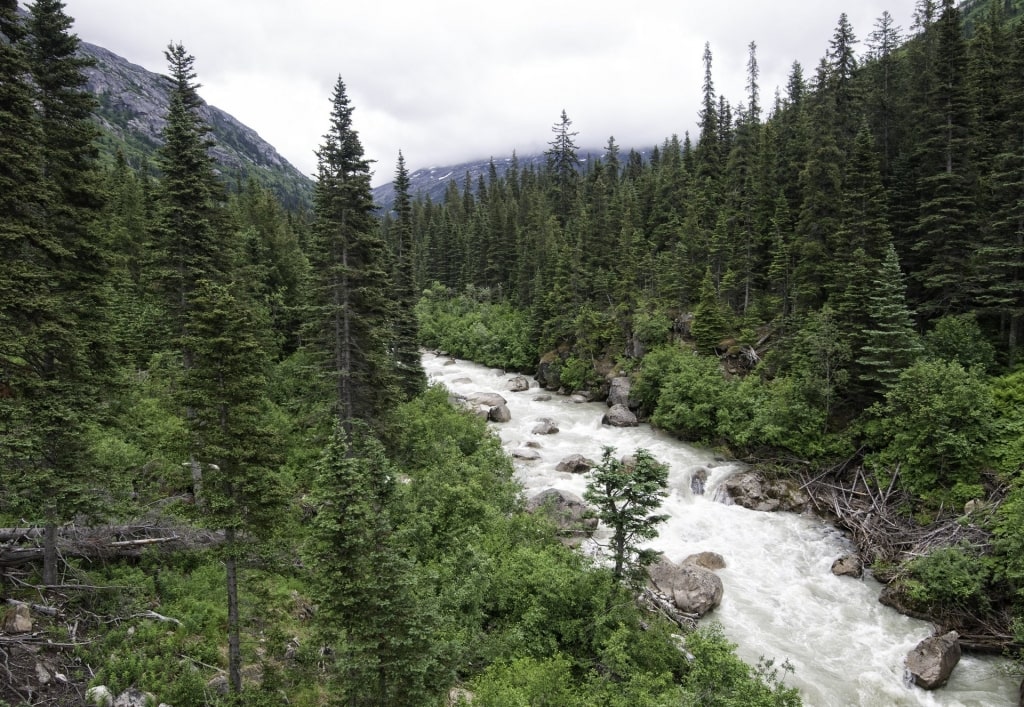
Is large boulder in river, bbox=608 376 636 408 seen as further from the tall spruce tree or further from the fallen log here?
the tall spruce tree

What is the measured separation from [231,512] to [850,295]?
3104cm

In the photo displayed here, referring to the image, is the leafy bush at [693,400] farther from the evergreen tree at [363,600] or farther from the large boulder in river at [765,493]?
the evergreen tree at [363,600]

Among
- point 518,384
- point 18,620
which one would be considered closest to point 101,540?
point 18,620

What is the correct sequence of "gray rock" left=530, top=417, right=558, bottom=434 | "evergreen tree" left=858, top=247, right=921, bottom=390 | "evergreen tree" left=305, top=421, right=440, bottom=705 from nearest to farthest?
"evergreen tree" left=305, top=421, right=440, bottom=705, "evergreen tree" left=858, top=247, right=921, bottom=390, "gray rock" left=530, top=417, right=558, bottom=434

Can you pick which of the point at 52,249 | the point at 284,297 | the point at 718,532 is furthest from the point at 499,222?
the point at 52,249

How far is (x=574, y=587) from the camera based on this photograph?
15961 mm

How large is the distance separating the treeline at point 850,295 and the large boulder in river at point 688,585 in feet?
22.3

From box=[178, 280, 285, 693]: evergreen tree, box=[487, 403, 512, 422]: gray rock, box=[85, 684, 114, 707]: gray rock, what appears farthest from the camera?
box=[487, 403, 512, 422]: gray rock

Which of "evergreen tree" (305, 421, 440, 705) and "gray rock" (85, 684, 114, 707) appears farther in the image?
"gray rock" (85, 684, 114, 707)

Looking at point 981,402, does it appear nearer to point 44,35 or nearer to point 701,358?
point 701,358

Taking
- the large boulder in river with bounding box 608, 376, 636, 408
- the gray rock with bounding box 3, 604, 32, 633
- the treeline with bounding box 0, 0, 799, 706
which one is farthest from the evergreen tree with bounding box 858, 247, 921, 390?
the gray rock with bounding box 3, 604, 32, 633

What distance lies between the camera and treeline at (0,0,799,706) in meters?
10.5

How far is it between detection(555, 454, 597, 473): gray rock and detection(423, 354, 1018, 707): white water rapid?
0.46m

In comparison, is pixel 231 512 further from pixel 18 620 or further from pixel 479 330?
pixel 479 330
